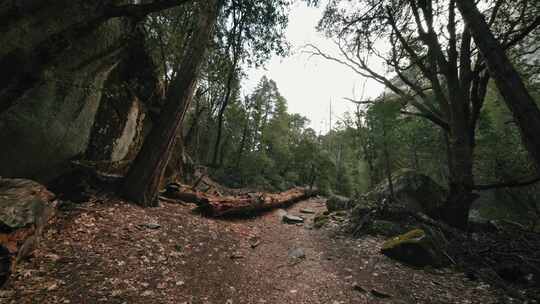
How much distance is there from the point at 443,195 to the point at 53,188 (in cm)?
1104

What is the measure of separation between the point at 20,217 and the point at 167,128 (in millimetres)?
3333

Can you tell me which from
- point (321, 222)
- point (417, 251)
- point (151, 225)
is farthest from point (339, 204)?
point (151, 225)

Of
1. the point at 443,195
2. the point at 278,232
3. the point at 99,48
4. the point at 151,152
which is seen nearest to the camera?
the point at 99,48

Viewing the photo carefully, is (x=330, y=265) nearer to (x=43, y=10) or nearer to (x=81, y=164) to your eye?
(x=81, y=164)

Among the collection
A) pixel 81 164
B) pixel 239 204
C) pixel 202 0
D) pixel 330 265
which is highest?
pixel 202 0

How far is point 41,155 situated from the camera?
3916mm

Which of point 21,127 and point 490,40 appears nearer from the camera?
point 490,40

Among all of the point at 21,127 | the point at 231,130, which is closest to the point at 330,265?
the point at 21,127

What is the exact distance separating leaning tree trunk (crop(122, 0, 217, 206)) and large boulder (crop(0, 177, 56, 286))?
1.93 meters

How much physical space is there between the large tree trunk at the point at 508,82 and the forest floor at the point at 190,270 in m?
2.28

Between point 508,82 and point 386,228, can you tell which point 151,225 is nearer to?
point 386,228

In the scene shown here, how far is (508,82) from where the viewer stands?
2.79 meters

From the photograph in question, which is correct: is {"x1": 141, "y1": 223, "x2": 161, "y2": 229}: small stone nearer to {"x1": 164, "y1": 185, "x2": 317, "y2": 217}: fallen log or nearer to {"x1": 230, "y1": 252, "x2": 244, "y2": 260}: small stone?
{"x1": 230, "y1": 252, "x2": 244, "y2": 260}: small stone

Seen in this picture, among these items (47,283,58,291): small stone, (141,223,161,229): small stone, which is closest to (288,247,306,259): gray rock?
(141,223,161,229): small stone
